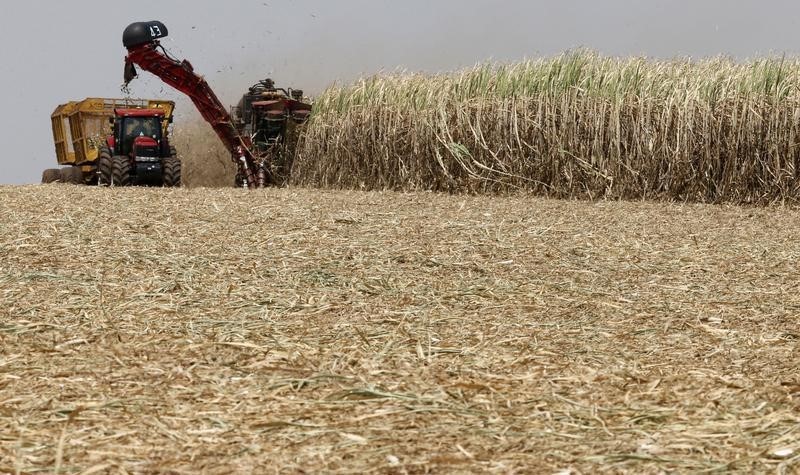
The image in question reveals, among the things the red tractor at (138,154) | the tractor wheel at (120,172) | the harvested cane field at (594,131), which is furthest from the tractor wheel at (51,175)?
the harvested cane field at (594,131)

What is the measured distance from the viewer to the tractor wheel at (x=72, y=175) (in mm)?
20500

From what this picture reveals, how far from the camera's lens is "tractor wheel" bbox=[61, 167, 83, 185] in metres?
20.5

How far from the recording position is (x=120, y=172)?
56.5ft

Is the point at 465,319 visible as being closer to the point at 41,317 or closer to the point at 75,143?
the point at 41,317

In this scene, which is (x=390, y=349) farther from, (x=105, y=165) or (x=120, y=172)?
(x=105, y=165)

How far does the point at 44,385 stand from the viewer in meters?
4.40

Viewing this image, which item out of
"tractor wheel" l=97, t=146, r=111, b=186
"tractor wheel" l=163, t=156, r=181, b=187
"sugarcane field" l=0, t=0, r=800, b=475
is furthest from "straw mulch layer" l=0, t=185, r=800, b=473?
"tractor wheel" l=97, t=146, r=111, b=186

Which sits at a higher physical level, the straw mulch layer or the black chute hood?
the black chute hood

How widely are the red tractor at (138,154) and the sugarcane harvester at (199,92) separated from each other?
0.76 metres

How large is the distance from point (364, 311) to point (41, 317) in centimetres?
188

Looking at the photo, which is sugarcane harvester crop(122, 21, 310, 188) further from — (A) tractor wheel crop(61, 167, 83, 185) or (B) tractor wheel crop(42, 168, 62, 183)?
(B) tractor wheel crop(42, 168, 62, 183)

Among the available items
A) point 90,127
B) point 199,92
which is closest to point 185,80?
point 199,92

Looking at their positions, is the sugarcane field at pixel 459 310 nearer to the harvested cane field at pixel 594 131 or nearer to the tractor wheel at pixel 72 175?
the harvested cane field at pixel 594 131

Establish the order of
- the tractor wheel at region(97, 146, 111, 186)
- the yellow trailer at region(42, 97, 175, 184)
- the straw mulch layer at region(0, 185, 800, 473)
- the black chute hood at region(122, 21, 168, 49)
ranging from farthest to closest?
1. the yellow trailer at region(42, 97, 175, 184)
2. the tractor wheel at region(97, 146, 111, 186)
3. the black chute hood at region(122, 21, 168, 49)
4. the straw mulch layer at region(0, 185, 800, 473)
